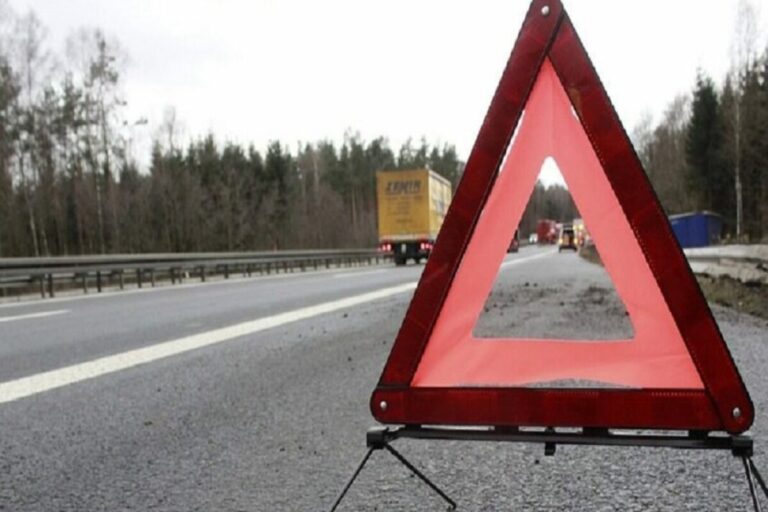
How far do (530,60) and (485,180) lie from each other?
0.38 meters

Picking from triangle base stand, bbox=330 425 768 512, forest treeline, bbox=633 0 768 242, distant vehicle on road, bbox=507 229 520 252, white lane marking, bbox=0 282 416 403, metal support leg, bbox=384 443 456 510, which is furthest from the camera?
forest treeline, bbox=633 0 768 242

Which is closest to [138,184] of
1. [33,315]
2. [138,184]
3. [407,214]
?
[138,184]

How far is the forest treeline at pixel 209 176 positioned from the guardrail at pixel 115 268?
18460 mm

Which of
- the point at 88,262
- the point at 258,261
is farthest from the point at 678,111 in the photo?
the point at 88,262

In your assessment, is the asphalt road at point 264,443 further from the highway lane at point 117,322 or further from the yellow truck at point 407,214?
the yellow truck at point 407,214

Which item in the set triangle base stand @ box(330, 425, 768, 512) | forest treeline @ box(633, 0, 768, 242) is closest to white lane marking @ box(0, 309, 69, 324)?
triangle base stand @ box(330, 425, 768, 512)

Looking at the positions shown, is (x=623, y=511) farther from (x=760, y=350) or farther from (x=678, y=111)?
(x=678, y=111)

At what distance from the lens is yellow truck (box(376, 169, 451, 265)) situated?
111ft

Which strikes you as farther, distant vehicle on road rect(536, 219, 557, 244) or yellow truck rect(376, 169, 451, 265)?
yellow truck rect(376, 169, 451, 265)

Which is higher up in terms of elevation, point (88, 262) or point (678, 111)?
point (678, 111)

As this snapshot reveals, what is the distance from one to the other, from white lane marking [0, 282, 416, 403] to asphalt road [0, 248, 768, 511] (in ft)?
0.10

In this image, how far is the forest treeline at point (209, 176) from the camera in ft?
145

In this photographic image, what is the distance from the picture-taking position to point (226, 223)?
228ft

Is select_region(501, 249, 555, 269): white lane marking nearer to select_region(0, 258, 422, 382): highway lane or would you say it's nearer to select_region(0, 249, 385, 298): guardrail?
select_region(0, 258, 422, 382): highway lane
